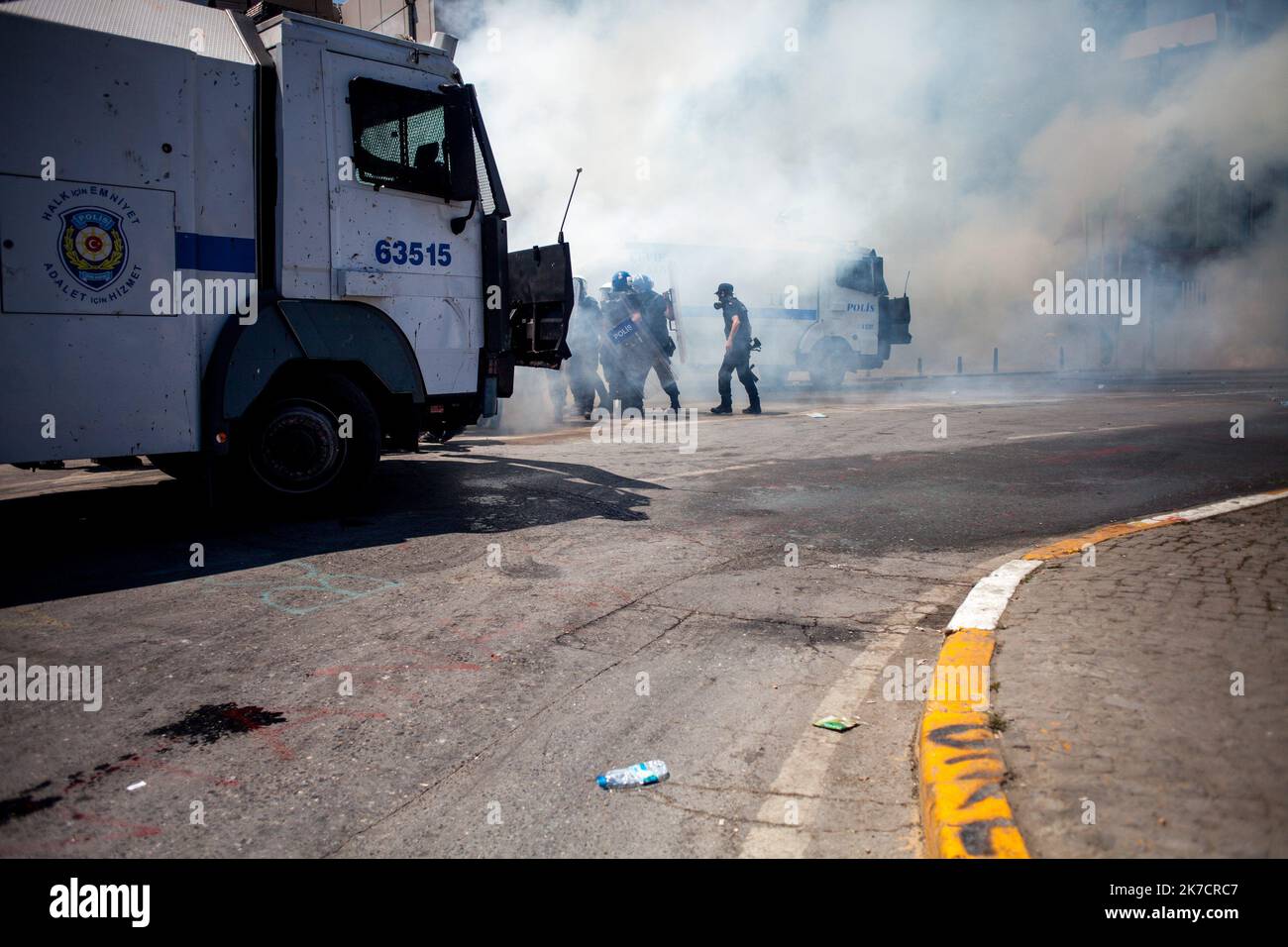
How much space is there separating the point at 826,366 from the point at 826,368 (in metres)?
0.05

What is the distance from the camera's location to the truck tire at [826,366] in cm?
2186

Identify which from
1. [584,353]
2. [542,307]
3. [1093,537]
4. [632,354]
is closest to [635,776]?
[1093,537]

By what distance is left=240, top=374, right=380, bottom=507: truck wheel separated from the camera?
5957mm

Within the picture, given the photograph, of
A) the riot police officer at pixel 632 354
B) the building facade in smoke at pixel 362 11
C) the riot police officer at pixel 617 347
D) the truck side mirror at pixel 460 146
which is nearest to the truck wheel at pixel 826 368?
the riot police officer at pixel 632 354

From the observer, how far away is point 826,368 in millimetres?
21938

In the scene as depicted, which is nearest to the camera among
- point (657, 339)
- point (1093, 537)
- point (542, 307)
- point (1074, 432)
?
point (1093, 537)

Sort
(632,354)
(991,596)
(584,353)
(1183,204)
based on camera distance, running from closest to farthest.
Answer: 1. (991,596)
2. (632,354)
3. (584,353)
4. (1183,204)

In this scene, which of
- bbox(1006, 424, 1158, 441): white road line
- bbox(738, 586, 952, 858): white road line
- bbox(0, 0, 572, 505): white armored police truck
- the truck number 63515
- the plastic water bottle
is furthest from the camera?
bbox(1006, 424, 1158, 441): white road line

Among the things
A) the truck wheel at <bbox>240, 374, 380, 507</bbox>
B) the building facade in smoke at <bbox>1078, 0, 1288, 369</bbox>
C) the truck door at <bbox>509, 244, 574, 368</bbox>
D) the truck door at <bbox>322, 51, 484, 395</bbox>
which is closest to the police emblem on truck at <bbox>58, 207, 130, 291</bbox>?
the truck door at <bbox>322, 51, 484, 395</bbox>

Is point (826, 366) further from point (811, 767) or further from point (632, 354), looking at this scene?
point (811, 767)

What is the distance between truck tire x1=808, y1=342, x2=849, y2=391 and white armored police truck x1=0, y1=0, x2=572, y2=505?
15.7 metres

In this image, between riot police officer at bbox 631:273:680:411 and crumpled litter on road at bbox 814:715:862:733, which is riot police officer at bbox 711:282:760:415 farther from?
crumpled litter on road at bbox 814:715:862:733

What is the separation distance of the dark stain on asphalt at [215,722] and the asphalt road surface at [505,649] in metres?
0.01

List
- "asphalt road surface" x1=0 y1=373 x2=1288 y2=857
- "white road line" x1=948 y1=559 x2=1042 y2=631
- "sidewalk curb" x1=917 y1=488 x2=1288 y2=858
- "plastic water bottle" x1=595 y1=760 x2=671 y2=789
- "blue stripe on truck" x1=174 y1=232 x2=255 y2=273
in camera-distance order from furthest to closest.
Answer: "blue stripe on truck" x1=174 y1=232 x2=255 y2=273, "white road line" x1=948 y1=559 x2=1042 y2=631, "plastic water bottle" x1=595 y1=760 x2=671 y2=789, "asphalt road surface" x1=0 y1=373 x2=1288 y2=857, "sidewalk curb" x1=917 y1=488 x2=1288 y2=858
